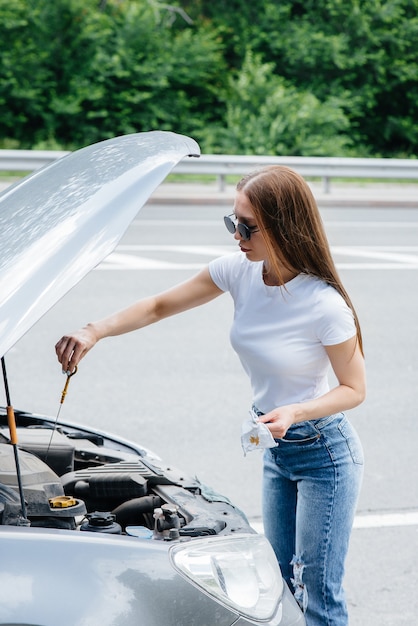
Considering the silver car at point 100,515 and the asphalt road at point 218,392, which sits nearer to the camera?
the silver car at point 100,515

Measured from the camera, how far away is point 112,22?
22.4 m

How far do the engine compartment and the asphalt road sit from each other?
3.89 ft

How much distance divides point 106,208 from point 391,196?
15.3 metres

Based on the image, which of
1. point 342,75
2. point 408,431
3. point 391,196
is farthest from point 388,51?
→ point 408,431

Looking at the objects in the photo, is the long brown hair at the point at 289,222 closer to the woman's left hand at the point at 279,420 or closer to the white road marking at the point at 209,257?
the woman's left hand at the point at 279,420

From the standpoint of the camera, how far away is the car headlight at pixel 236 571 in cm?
217

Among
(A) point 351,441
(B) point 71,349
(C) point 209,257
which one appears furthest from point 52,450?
(C) point 209,257

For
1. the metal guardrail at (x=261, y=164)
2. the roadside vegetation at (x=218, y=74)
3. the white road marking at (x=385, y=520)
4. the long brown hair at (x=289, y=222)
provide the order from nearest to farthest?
the long brown hair at (x=289, y=222)
the white road marking at (x=385, y=520)
the metal guardrail at (x=261, y=164)
the roadside vegetation at (x=218, y=74)

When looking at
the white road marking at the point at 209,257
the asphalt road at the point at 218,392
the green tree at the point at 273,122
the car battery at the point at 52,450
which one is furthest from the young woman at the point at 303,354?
the green tree at the point at 273,122

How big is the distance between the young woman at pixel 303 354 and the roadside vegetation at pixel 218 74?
17620mm

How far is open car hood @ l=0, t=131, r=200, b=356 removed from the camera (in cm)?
206

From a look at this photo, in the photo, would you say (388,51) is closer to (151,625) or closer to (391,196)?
(391,196)

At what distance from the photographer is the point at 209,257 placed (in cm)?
1072

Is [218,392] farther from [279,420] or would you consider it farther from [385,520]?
[279,420]
